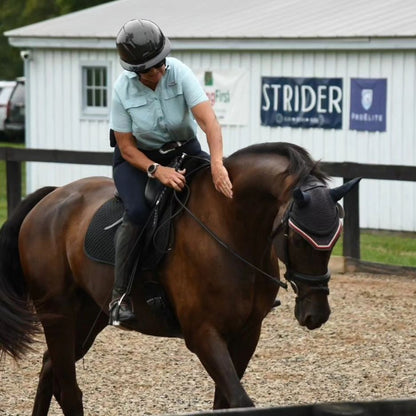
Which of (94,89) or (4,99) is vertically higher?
(94,89)


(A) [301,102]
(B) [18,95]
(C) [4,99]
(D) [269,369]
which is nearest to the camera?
(D) [269,369]

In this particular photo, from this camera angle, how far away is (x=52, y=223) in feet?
25.5

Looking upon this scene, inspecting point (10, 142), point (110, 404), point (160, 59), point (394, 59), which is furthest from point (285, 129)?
Result: point (10, 142)

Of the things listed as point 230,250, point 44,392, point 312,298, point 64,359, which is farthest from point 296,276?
point 44,392

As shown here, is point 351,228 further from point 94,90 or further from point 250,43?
point 94,90

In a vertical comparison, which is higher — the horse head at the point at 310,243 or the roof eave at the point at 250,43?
the roof eave at the point at 250,43

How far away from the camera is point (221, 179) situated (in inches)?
253

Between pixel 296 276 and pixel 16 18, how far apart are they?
155 ft

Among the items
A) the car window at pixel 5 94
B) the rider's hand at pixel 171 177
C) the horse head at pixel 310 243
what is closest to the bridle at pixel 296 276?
the horse head at pixel 310 243

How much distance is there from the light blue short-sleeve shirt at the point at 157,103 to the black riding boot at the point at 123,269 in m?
0.53

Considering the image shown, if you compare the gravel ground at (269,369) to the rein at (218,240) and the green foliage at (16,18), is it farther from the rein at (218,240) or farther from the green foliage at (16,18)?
the green foliage at (16,18)

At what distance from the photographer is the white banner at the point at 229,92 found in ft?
72.1

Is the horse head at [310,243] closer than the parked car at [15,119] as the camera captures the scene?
Yes

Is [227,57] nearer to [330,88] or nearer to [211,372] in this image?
[330,88]
